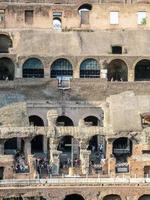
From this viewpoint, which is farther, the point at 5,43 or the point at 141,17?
the point at 141,17

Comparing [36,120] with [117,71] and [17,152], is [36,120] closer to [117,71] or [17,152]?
[17,152]

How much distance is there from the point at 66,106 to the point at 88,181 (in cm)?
1226

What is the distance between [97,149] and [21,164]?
8347mm

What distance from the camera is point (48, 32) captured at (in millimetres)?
62781

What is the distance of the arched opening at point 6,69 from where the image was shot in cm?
6140

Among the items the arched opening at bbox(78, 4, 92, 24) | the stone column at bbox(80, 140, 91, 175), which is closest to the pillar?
the arched opening at bbox(78, 4, 92, 24)

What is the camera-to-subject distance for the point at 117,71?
6272 centimetres

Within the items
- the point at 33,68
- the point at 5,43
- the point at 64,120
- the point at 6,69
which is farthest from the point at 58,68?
the point at 5,43

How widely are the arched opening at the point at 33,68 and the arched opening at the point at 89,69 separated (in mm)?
3864

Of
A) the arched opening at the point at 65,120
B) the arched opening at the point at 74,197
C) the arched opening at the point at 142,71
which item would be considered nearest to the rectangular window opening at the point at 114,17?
the arched opening at the point at 142,71

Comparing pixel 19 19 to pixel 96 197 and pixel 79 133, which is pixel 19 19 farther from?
pixel 96 197

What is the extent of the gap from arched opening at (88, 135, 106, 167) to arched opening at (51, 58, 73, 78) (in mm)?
9145

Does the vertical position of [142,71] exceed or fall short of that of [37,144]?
it exceeds it

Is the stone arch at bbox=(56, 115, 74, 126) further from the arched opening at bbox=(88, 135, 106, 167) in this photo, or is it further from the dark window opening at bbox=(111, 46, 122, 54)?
the dark window opening at bbox=(111, 46, 122, 54)
